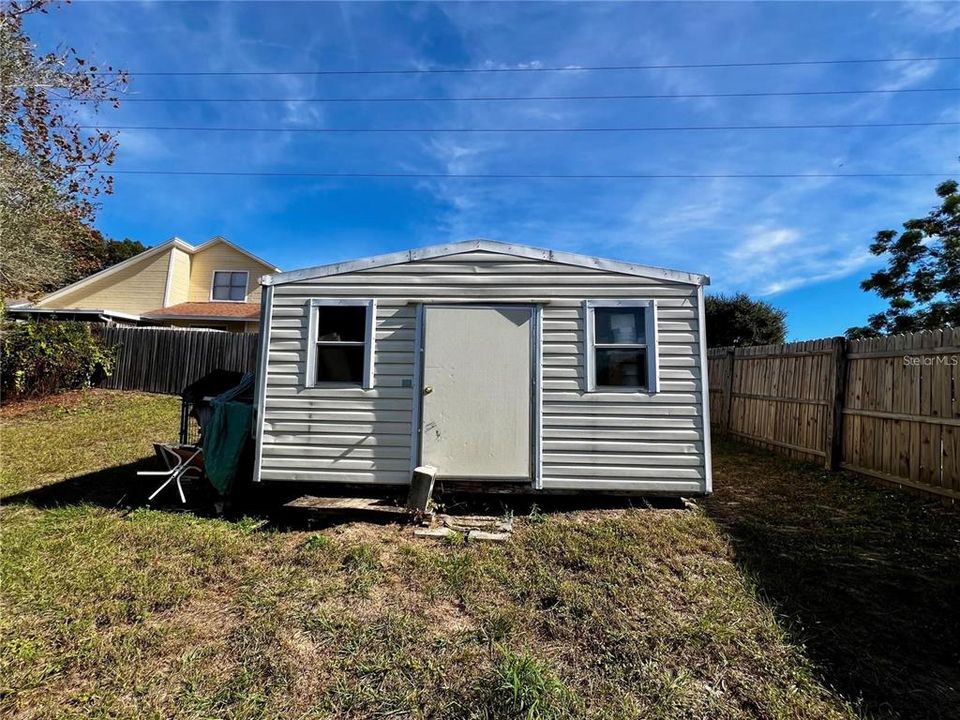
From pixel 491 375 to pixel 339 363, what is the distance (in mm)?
1674

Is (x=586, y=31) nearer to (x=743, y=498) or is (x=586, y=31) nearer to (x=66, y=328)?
(x=743, y=498)

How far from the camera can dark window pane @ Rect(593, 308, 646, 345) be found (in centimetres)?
502

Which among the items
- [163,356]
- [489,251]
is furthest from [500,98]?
[163,356]

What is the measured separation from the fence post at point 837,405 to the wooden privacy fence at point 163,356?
40.6ft

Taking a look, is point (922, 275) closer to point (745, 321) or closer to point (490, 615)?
point (745, 321)

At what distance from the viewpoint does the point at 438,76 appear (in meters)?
9.84

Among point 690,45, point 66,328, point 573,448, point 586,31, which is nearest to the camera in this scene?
point 573,448

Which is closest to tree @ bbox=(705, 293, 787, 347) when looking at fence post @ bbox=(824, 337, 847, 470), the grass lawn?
fence post @ bbox=(824, 337, 847, 470)

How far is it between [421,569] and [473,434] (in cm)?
163

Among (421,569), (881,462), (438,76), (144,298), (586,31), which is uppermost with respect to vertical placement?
(438,76)

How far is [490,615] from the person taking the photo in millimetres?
2912

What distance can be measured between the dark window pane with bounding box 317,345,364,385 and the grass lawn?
5.17 feet

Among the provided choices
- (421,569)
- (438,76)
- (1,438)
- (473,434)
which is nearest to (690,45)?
(438,76)

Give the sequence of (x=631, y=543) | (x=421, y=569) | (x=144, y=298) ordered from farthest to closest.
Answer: (x=144, y=298)
(x=631, y=543)
(x=421, y=569)
